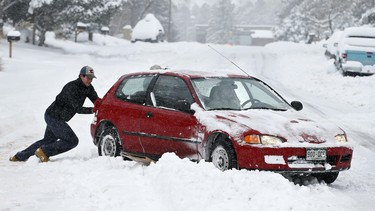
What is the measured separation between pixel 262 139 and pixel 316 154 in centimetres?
68

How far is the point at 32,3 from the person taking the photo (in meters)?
32.3

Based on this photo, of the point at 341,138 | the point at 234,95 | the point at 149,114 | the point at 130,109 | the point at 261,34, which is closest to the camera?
the point at 341,138

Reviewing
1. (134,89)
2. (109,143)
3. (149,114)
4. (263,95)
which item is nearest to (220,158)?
(149,114)

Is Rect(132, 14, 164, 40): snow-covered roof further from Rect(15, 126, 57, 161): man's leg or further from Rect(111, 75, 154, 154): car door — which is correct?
Rect(111, 75, 154, 154): car door

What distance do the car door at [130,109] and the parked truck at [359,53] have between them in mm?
16183

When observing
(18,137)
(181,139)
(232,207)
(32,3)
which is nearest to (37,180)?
(181,139)

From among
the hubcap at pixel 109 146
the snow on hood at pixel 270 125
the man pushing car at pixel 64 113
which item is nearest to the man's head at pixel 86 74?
the man pushing car at pixel 64 113

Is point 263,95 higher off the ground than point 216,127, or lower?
higher

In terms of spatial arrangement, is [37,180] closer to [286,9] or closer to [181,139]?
[181,139]

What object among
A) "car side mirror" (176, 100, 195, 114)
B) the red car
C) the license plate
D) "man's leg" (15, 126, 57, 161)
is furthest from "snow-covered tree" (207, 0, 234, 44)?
the license plate

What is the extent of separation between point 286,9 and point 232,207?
286 ft

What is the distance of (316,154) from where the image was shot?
7.04 m

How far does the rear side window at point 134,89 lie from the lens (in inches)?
346

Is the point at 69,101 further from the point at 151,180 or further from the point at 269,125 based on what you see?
the point at 269,125
